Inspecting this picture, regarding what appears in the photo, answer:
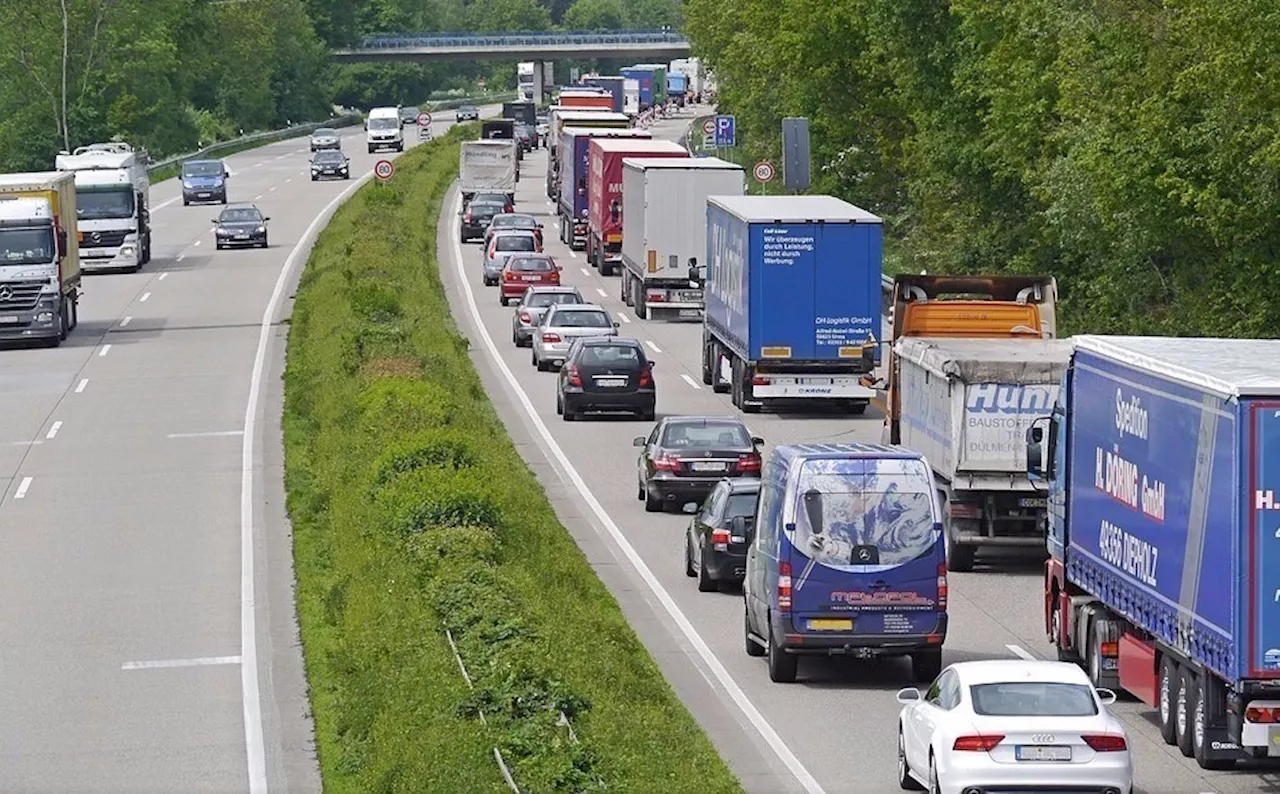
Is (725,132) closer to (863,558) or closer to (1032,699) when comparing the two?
(863,558)

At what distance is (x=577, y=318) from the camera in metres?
47.2

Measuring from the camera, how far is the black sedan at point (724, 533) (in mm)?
25672

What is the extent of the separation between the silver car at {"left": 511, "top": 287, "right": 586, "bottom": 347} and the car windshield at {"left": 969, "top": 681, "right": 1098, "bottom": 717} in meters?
34.7

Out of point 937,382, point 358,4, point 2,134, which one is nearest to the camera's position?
point 937,382

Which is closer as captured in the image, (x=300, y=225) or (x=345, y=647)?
(x=345, y=647)

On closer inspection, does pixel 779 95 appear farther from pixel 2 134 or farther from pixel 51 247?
pixel 2 134

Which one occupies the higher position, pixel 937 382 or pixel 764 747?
pixel 937 382

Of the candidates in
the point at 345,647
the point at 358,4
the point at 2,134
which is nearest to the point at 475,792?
the point at 345,647

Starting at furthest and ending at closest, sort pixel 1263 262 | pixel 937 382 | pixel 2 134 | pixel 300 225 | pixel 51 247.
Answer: pixel 2 134, pixel 300 225, pixel 51 247, pixel 1263 262, pixel 937 382

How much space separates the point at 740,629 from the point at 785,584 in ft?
11.4

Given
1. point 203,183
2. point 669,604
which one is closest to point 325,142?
point 203,183

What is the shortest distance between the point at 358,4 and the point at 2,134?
3039 inches

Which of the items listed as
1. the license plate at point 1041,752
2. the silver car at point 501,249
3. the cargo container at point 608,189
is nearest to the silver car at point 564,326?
the cargo container at point 608,189

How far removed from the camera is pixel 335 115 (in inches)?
7288
